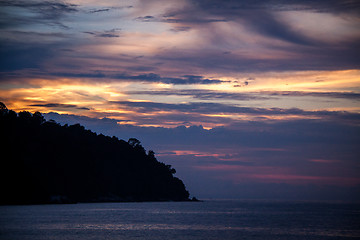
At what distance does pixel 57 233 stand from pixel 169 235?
62.8 feet

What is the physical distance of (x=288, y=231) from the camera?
8556cm

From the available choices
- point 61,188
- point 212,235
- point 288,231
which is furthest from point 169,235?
point 61,188

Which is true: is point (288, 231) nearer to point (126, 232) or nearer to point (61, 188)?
point (126, 232)

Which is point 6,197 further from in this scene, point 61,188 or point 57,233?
point 57,233

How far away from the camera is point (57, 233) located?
7569 centimetres

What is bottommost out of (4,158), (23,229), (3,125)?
(23,229)

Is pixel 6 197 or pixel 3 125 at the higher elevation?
pixel 3 125

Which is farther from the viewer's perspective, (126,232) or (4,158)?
(4,158)

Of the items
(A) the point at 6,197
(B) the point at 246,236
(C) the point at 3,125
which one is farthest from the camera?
(C) the point at 3,125

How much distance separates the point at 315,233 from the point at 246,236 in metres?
15.7

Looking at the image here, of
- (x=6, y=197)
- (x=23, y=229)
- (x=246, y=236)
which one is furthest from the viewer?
(x=6, y=197)

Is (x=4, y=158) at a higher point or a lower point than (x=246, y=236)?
higher

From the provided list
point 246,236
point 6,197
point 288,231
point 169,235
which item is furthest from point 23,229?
point 6,197

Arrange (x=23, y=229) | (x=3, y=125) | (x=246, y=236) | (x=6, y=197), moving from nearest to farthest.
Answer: (x=246, y=236)
(x=23, y=229)
(x=6, y=197)
(x=3, y=125)
